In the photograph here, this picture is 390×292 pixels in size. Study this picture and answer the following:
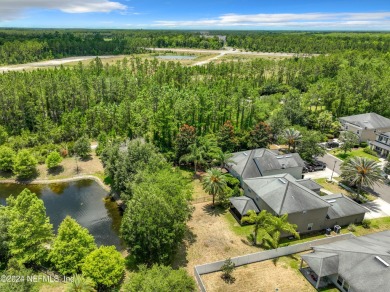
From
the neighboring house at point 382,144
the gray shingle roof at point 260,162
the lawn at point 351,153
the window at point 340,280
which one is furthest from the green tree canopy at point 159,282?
the neighboring house at point 382,144

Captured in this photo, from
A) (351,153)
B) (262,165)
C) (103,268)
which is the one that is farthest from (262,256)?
Result: (351,153)

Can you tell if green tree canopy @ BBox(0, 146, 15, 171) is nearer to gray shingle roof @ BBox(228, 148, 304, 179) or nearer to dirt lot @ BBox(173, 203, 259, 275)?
dirt lot @ BBox(173, 203, 259, 275)

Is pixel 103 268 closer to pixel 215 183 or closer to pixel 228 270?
pixel 228 270

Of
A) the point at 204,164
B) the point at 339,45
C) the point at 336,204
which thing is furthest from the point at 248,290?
the point at 339,45

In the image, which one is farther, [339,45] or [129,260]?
[339,45]

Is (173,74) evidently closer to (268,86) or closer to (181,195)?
(268,86)

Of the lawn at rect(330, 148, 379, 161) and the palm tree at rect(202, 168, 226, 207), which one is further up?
the palm tree at rect(202, 168, 226, 207)

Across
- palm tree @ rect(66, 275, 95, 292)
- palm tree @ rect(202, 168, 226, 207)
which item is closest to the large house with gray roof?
palm tree @ rect(202, 168, 226, 207)
